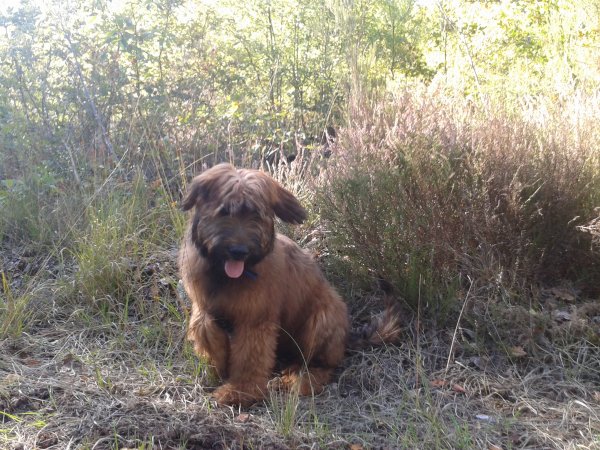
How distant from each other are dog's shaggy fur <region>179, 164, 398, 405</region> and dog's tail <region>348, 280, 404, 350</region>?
20 centimetres

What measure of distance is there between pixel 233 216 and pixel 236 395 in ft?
3.41

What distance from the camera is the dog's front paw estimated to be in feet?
12.7

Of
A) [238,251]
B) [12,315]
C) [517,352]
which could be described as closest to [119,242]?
[12,315]

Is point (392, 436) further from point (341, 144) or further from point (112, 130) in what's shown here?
point (112, 130)

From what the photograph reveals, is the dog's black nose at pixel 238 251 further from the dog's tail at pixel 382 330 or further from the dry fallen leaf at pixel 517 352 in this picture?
the dry fallen leaf at pixel 517 352

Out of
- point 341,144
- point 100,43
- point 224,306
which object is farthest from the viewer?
point 100,43

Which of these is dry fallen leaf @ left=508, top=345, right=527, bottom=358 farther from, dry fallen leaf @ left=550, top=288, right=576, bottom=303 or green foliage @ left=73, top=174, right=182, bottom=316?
green foliage @ left=73, top=174, right=182, bottom=316

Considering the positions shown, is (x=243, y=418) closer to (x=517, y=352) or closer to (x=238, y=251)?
(x=238, y=251)

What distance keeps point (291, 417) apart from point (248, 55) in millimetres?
5302

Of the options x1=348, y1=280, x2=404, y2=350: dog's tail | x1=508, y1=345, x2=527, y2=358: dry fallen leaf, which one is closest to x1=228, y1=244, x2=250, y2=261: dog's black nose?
x1=348, y1=280, x2=404, y2=350: dog's tail

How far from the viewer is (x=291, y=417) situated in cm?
348

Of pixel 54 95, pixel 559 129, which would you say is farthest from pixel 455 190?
pixel 54 95

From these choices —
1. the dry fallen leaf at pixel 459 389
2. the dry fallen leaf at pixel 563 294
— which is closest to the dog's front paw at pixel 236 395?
the dry fallen leaf at pixel 459 389

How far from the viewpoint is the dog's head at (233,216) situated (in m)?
3.58
